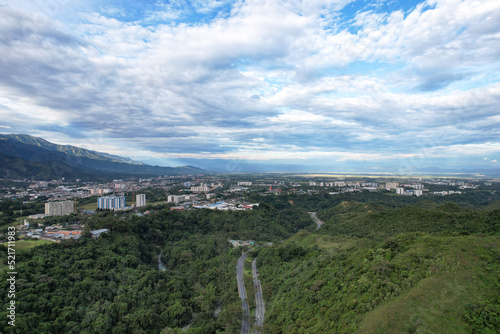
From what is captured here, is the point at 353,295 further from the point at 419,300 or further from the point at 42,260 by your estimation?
the point at 42,260

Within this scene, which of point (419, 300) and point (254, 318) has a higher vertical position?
point (419, 300)

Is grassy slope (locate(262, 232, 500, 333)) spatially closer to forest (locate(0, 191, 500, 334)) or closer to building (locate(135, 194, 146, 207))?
forest (locate(0, 191, 500, 334))

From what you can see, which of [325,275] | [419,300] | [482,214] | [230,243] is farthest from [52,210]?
[482,214]

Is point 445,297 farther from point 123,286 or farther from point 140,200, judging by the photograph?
point 140,200

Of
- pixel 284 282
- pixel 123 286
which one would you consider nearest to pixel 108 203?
pixel 123 286

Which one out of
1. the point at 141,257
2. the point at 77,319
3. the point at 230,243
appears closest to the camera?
the point at 77,319

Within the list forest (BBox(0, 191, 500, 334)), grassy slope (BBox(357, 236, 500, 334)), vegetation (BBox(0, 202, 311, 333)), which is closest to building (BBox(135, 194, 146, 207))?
vegetation (BBox(0, 202, 311, 333))
